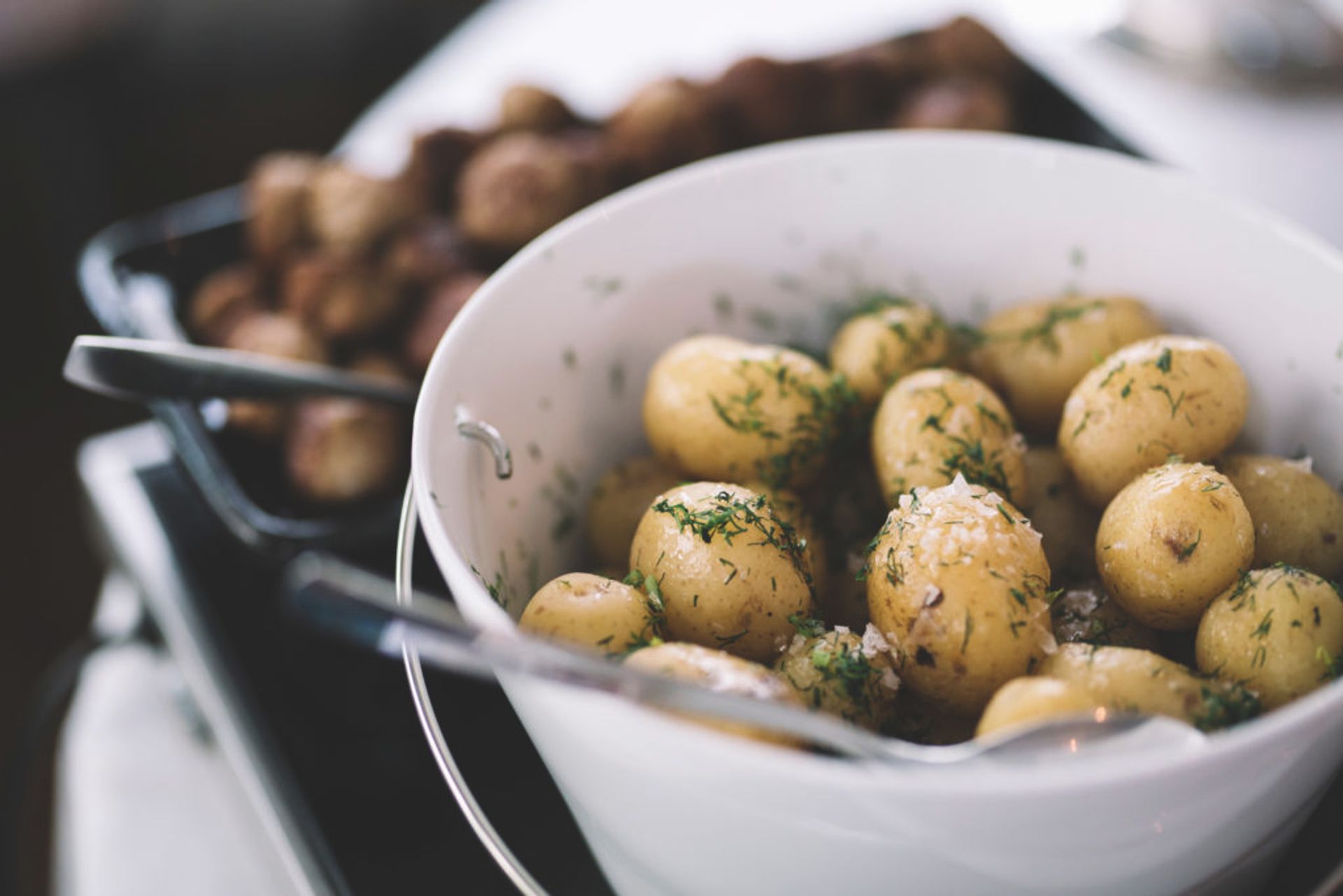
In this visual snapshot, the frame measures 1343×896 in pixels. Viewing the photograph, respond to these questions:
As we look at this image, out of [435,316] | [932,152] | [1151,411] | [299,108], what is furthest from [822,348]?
[299,108]

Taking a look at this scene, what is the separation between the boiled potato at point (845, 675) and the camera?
0.52 metres

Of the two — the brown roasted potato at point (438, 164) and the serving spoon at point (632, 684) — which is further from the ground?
the brown roasted potato at point (438, 164)

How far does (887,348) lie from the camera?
0.69 m

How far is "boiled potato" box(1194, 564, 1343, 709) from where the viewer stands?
50cm

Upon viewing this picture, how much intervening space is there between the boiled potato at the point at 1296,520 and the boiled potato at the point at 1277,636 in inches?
2.5

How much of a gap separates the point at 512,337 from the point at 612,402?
0.10m

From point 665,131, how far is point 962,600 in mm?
676

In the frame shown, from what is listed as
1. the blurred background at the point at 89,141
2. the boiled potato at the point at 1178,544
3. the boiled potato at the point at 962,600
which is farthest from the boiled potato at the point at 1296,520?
the blurred background at the point at 89,141

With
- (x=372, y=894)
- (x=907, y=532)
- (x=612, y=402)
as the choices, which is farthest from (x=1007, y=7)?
(x=372, y=894)

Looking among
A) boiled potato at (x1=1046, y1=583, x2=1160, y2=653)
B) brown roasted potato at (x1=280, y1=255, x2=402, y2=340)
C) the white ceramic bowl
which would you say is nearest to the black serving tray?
brown roasted potato at (x1=280, y1=255, x2=402, y2=340)

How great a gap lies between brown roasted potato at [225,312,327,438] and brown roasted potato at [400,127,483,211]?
19 centimetres

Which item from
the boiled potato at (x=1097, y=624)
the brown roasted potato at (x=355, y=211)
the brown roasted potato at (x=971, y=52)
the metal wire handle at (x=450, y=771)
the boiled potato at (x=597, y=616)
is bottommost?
the metal wire handle at (x=450, y=771)

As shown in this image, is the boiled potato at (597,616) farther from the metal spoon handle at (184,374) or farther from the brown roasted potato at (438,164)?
the brown roasted potato at (438,164)

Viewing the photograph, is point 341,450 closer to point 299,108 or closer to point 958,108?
point 958,108
